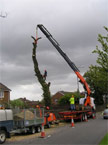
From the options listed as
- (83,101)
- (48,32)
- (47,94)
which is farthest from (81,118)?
(48,32)

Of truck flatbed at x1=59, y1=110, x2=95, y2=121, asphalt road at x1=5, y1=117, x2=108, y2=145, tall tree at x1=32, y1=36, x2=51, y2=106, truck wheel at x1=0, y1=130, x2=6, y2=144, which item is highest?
tall tree at x1=32, y1=36, x2=51, y2=106

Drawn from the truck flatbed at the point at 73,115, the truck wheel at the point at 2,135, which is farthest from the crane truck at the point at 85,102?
the truck wheel at the point at 2,135

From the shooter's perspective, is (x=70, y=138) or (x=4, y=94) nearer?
(x=70, y=138)

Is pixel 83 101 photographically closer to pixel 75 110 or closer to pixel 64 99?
pixel 75 110

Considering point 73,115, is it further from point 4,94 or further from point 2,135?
point 4,94

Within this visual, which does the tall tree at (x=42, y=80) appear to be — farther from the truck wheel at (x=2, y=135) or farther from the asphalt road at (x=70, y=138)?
the truck wheel at (x=2, y=135)

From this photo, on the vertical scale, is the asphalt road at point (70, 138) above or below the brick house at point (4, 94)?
below

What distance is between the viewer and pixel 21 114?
13.5 m

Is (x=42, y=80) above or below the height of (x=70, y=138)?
above

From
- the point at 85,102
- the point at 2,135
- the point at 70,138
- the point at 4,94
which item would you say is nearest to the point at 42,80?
the point at 85,102

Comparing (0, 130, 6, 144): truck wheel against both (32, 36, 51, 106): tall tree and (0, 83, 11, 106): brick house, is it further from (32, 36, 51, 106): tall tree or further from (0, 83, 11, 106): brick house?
(0, 83, 11, 106): brick house

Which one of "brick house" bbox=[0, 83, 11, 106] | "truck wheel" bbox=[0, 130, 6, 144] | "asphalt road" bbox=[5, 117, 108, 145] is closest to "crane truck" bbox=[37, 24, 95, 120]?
"asphalt road" bbox=[5, 117, 108, 145]

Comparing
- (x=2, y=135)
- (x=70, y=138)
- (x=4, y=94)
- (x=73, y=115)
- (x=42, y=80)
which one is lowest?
(x=70, y=138)

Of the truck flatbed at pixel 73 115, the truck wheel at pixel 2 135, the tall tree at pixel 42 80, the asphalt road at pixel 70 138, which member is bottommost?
the asphalt road at pixel 70 138
